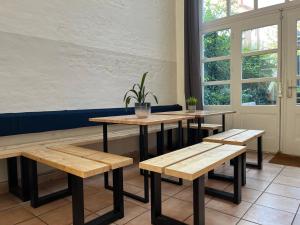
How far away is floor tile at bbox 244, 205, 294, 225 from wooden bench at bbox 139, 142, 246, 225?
183mm

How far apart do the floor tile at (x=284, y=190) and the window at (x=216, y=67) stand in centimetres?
196

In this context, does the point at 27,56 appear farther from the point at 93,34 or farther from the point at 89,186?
the point at 89,186

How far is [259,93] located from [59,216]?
10.8ft

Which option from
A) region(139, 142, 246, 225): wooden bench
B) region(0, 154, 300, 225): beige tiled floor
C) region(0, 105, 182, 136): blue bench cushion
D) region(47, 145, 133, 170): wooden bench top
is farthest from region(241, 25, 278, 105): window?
region(47, 145, 133, 170): wooden bench top

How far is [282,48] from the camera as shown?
3549mm

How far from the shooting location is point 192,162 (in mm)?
1592

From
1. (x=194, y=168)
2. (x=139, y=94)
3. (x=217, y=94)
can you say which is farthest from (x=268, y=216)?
(x=217, y=94)

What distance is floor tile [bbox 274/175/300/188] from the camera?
8.06ft

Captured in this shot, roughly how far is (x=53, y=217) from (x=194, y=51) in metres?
3.35

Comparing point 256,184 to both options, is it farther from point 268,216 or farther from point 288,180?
point 268,216

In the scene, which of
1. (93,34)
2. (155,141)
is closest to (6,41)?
(93,34)

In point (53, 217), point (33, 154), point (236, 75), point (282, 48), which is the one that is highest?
point (282, 48)

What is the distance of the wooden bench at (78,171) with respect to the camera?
1.57 meters

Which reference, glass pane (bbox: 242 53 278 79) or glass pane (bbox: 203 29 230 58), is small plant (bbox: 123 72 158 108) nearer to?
glass pane (bbox: 203 29 230 58)
